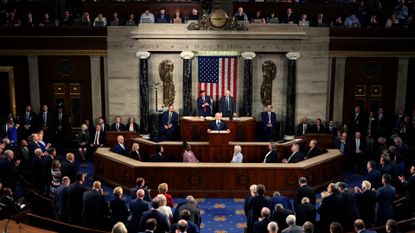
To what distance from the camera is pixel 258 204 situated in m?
10.0

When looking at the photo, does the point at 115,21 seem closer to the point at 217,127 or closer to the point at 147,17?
the point at 147,17

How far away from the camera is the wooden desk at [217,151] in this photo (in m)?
15.3

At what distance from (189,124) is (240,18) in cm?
424

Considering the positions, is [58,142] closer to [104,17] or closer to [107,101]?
[107,101]

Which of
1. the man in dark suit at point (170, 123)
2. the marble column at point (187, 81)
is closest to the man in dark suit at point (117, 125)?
the man in dark suit at point (170, 123)

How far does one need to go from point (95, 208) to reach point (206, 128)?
7.34 m

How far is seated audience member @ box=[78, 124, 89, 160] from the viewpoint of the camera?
56.2 ft

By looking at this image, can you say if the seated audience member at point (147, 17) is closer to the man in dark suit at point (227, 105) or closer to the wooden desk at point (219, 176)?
the man in dark suit at point (227, 105)

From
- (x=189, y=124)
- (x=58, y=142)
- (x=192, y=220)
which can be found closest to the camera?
(x=192, y=220)

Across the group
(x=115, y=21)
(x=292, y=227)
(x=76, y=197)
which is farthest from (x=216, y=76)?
(x=292, y=227)

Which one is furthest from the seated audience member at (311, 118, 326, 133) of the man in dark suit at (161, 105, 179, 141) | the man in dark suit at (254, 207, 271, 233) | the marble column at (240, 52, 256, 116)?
the man in dark suit at (254, 207, 271, 233)

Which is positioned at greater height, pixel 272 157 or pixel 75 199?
pixel 75 199

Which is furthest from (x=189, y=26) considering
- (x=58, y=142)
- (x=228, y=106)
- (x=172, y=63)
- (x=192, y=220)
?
(x=192, y=220)

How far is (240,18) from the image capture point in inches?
736
